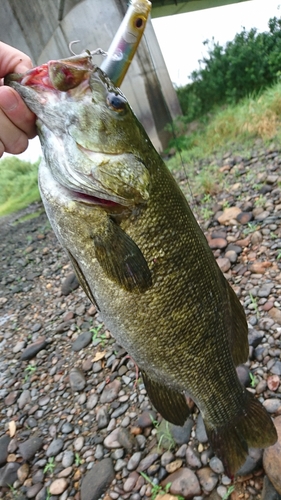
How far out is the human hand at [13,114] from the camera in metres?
1.14

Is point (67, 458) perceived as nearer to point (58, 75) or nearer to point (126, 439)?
point (126, 439)

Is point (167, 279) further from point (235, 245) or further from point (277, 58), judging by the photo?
point (277, 58)

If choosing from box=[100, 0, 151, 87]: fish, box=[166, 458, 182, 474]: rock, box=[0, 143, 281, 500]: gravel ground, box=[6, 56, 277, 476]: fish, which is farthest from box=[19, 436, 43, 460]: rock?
box=[100, 0, 151, 87]: fish

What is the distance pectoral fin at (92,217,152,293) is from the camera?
4.00 feet

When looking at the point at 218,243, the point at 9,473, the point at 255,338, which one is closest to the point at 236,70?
the point at 218,243

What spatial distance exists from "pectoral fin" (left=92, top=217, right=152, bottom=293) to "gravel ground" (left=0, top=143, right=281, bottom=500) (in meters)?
1.11

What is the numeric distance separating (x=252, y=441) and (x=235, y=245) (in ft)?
6.63

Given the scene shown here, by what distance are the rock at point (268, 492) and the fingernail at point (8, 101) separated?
71.8 inches

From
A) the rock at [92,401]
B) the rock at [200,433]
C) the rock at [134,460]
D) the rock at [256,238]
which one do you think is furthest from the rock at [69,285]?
the rock at [200,433]

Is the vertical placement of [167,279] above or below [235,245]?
above

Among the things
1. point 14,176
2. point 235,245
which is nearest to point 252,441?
point 235,245

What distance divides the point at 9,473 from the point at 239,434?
1605 millimetres

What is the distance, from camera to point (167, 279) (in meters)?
1.33

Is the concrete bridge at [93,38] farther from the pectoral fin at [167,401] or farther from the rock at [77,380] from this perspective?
the pectoral fin at [167,401]
